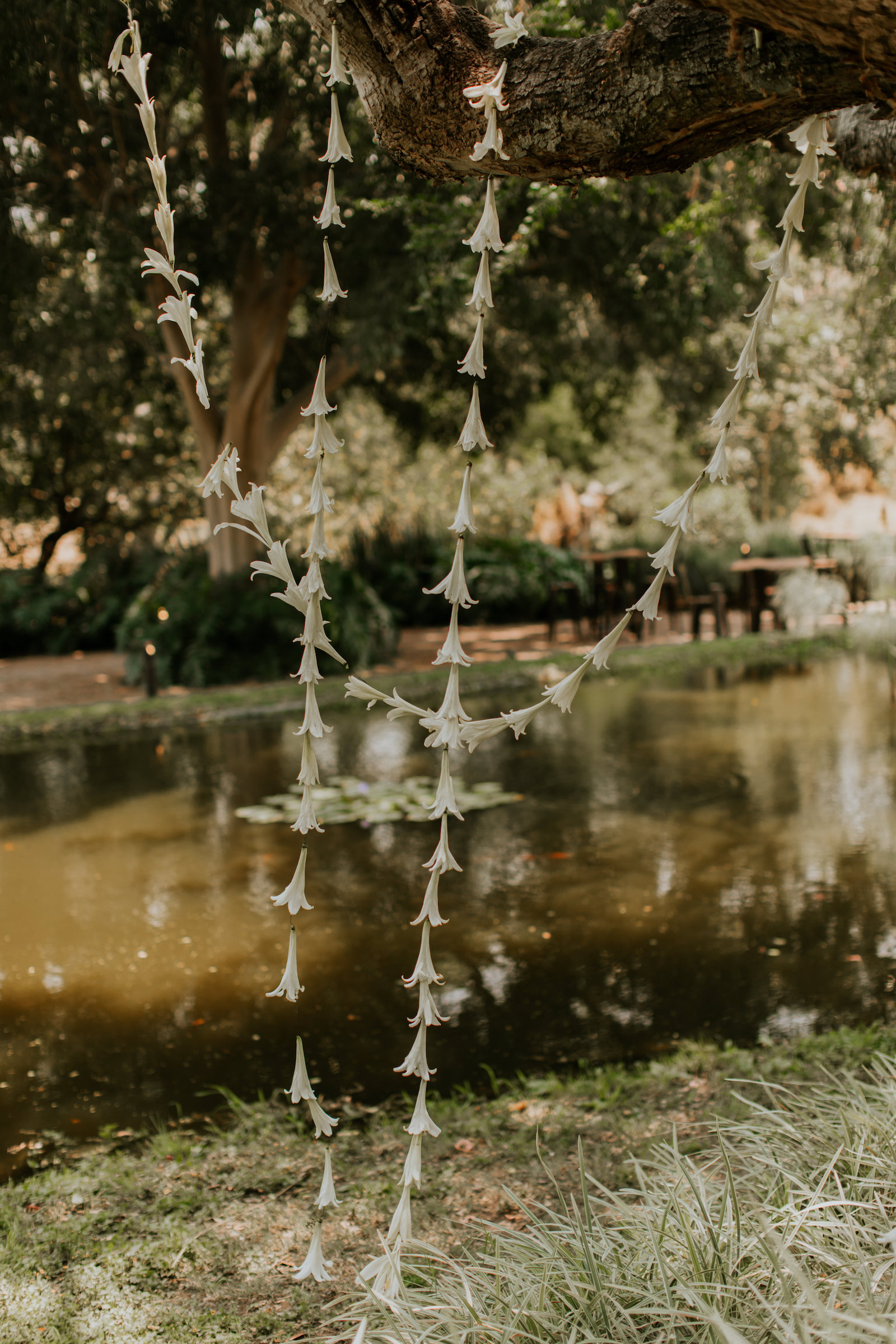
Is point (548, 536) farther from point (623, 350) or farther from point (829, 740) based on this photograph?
point (829, 740)

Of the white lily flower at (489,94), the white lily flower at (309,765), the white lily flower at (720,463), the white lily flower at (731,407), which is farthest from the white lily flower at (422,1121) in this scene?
the white lily flower at (489,94)

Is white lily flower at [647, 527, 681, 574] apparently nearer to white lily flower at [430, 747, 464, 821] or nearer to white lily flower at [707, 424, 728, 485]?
white lily flower at [707, 424, 728, 485]

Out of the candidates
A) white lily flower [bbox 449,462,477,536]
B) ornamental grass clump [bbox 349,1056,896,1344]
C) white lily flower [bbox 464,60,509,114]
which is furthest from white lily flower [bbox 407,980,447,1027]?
white lily flower [bbox 464,60,509,114]

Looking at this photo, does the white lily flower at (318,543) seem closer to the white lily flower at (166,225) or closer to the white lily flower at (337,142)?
the white lily flower at (166,225)

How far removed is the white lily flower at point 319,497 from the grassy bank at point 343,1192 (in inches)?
63.7

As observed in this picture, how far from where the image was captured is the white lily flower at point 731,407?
2.09 m

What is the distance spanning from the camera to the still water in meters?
3.89

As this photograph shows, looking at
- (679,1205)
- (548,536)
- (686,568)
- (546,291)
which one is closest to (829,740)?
(679,1205)

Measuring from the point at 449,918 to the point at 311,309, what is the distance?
12.7 metres

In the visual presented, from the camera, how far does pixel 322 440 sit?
2055 millimetres

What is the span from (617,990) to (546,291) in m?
11.6

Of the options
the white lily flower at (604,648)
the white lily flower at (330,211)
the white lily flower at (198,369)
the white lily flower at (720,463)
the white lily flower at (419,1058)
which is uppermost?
the white lily flower at (330,211)

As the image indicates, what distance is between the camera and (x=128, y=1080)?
3.72m

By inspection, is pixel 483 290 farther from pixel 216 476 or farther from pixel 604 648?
pixel 604 648
